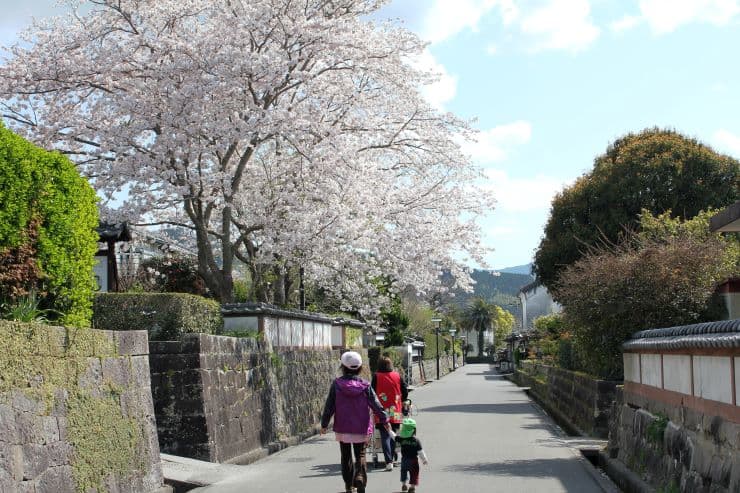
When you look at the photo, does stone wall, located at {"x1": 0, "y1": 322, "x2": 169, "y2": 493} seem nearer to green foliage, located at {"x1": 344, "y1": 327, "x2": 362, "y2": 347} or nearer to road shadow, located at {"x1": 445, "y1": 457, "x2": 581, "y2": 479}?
road shadow, located at {"x1": 445, "y1": 457, "x2": 581, "y2": 479}

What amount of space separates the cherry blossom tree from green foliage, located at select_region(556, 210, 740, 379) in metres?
7.58

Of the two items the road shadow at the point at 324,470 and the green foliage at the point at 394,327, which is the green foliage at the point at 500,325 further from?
the road shadow at the point at 324,470

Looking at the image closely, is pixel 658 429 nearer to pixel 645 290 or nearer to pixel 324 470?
pixel 645 290

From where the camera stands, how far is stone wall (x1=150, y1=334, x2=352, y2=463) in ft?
45.7

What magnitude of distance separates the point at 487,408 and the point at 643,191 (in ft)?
35.0

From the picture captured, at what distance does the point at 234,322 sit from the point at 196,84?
5588 mm

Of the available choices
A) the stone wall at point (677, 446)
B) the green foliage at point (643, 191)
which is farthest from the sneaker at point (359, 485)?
the green foliage at point (643, 191)

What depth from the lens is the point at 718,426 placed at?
324 inches

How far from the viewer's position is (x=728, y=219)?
1488cm

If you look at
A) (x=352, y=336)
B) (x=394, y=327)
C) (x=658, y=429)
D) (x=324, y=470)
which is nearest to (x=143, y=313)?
(x=324, y=470)

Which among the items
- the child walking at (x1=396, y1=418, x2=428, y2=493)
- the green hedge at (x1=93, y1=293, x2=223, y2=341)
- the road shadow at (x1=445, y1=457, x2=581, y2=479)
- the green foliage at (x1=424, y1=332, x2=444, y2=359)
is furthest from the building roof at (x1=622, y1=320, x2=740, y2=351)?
the green foliage at (x1=424, y1=332, x2=444, y2=359)

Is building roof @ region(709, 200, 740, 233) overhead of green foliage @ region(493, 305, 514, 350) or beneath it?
overhead

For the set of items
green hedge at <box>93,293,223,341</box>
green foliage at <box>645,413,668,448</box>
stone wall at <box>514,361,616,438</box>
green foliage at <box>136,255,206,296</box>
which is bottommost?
stone wall at <box>514,361,616,438</box>

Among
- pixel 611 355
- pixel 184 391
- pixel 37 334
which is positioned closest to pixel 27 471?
pixel 37 334
